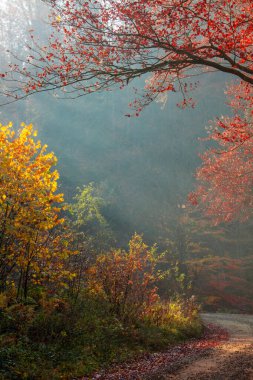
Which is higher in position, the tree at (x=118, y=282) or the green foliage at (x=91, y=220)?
the green foliage at (x=91, y=220)

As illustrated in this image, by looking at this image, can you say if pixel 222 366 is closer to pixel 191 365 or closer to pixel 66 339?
pixel 191 365

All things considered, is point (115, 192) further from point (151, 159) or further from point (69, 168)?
point (151, 159)

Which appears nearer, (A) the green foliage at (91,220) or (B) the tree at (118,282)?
(B) the tree at (118,282)

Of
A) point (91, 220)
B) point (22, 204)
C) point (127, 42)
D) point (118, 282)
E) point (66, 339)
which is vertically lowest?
point (66, 339)

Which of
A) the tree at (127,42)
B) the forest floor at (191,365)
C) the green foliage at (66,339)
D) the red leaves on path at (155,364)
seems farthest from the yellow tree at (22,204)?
the forest floor at (191,365)

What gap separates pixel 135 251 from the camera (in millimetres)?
11000

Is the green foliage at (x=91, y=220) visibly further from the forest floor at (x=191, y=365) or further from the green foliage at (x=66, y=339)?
the forest floor at (x=191, y=365)

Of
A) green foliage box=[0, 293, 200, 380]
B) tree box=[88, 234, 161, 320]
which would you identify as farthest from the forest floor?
tree box=[88, 234, 161, 320]

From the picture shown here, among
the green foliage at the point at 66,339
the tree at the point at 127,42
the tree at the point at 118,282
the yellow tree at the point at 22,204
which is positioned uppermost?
the tree at the point at 127,42

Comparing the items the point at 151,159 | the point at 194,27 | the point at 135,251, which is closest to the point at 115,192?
the point at 151,159

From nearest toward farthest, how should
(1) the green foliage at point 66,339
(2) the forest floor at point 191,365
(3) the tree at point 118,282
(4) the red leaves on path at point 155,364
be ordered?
(1) the green foliage at point 66,339, (2) the forest floor at point 191,365, (4) the red leaves on path at point 155,364, (3) the tree at point 118,282

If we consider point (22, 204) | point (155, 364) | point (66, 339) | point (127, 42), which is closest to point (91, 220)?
point (66, 339)

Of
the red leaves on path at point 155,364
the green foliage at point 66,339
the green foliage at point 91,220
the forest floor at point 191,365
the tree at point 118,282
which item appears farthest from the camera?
the green foliage at point 91,220

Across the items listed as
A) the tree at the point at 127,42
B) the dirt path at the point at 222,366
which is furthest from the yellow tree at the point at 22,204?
the dirt path at the point at 222,366
